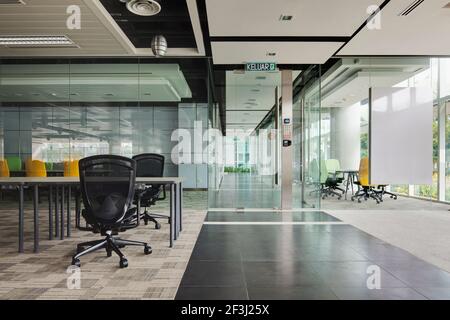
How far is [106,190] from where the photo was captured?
342cm

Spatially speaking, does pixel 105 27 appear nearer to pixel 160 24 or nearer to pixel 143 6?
pixel 160 24

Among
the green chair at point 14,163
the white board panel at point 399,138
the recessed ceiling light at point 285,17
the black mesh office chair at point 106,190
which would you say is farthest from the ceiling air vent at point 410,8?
the green chair at point 14,163

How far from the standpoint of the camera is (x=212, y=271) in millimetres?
3174

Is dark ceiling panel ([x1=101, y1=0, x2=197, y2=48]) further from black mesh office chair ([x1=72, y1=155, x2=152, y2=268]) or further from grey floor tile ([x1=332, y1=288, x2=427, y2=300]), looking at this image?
grey floor tile ([x1=332, y1=288, x2=427, y2=300])

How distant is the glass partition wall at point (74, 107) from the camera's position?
7449mm

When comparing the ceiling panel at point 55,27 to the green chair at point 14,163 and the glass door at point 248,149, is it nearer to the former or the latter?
the green chair at point 14,163

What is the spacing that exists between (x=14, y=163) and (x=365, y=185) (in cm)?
848

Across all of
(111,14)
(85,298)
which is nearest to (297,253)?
(85,298)

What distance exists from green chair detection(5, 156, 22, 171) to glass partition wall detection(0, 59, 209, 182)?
21mm

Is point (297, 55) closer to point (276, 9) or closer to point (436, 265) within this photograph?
point (276, 9)

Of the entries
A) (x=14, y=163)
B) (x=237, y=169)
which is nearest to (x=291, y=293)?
(x=237, y=169)

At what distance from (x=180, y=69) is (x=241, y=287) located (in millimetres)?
5872

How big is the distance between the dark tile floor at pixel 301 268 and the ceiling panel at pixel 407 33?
10.4ft

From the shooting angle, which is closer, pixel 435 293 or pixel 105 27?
pixel 435 293
